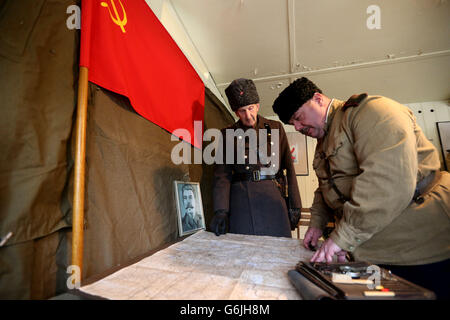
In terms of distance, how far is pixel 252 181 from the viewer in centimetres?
142

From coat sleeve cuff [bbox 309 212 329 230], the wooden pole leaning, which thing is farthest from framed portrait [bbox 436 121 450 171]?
the wooden pole leaning

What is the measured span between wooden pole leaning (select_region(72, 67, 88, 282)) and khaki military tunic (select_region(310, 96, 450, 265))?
2.74 feet

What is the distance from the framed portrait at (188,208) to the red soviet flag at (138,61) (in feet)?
1.27

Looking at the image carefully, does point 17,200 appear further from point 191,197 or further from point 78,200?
point 191,197

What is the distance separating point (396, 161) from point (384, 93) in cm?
311

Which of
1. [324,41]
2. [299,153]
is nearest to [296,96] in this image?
[324,41]

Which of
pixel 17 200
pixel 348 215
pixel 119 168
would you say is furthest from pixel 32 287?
pixel 348 215

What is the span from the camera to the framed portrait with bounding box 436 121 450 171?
297cm

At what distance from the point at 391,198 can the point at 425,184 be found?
0.22 metres

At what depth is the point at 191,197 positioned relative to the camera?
133 centimetres

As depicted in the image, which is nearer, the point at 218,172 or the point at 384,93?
the point at 218,172

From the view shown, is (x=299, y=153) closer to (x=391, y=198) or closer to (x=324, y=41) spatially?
(x=324, y=41)

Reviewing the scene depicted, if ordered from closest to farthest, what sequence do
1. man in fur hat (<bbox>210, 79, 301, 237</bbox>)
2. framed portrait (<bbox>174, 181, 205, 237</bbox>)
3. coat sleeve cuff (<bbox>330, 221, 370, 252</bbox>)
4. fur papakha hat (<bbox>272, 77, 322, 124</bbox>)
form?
coat sleeve cuff (<bbox>330, 221, 370, 252</bbox>), fur papakha hat (<bbox>272, 77, 322, 124</bbox>), framed portrait (<bbox>174, 181, 205, 237</bbox>), man in fur hat (<bbox>210, 79, 301, 237</bbox>)

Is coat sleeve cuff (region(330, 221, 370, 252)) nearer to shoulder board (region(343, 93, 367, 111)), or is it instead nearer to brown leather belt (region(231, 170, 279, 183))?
shoulder board (region(343, 93, 367, 111))
